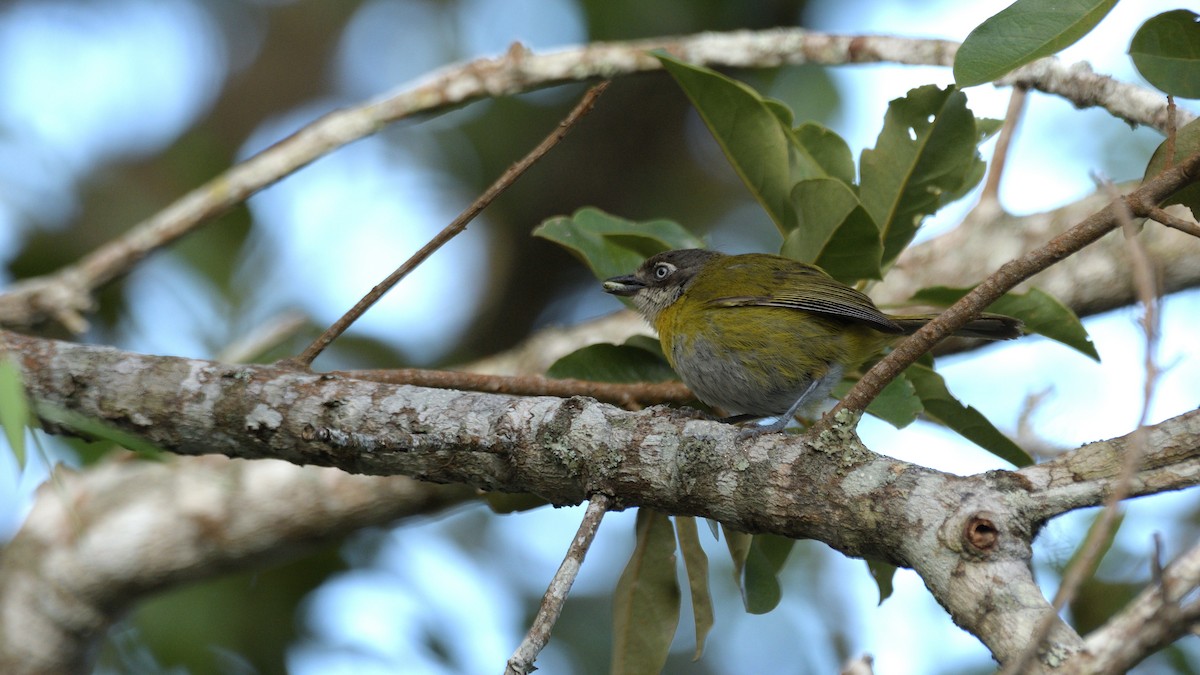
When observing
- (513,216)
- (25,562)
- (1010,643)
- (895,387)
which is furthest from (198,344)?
(1010,643)

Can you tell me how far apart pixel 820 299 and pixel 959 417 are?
24.2 inches

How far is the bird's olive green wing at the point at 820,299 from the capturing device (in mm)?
3467

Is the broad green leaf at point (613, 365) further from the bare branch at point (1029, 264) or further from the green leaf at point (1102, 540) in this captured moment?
the green leaf at point (1102, 540)

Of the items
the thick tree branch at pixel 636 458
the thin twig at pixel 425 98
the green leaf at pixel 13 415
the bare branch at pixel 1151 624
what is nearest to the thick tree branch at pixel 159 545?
the thin twig at pixel 425 98

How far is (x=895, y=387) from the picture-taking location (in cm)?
314

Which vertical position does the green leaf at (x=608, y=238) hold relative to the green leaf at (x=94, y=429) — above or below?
above

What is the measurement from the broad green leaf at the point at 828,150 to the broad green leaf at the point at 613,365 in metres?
0.90

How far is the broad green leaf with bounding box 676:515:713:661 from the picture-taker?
313 centimetres

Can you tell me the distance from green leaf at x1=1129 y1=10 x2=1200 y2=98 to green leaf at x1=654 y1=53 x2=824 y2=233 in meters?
1.05

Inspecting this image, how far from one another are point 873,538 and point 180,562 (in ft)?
13.1

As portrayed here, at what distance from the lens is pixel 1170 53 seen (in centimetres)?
271

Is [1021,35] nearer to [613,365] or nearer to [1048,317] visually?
[1048,317]

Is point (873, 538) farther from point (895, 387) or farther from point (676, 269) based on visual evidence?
point (676, 269)

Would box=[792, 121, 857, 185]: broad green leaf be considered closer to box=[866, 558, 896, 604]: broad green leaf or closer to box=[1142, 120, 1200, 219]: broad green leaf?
box=[1142, 120, 1200, 219]: broad green leaf
